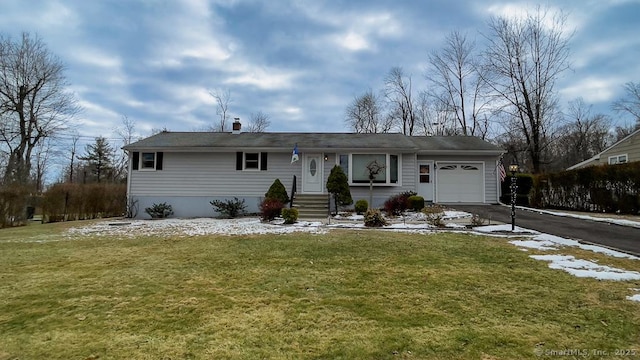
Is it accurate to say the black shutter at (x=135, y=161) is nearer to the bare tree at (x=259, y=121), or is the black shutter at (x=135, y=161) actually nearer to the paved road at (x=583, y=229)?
the paved road at (x=583, y=229)

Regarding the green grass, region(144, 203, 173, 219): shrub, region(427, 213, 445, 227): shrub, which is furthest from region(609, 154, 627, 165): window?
region(144, 203, 173, 219): shrub

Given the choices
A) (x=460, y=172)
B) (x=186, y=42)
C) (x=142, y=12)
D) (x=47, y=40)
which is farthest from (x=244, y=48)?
(x=47, y=40)

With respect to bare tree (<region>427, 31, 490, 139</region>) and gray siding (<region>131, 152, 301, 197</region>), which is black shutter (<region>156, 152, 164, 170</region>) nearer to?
gray siding (<region>131, 152, 301, 197</region>)

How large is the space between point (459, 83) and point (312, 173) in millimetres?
20933

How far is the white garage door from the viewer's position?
16.6 m

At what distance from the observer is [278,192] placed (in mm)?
14633

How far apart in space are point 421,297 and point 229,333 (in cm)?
235

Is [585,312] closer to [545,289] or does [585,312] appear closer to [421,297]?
[545,289]

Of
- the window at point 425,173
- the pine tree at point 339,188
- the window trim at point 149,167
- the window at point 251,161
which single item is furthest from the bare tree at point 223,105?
the window at point 425,173

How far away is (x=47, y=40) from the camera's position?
25109 mm

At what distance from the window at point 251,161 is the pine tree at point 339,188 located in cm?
344

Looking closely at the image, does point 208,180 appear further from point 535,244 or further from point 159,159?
point 535,244

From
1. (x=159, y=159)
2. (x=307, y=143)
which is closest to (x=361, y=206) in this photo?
(x=307, y=143)

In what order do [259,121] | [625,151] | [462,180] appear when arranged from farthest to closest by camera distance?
[259,121] < [625,151] < [462,180]
